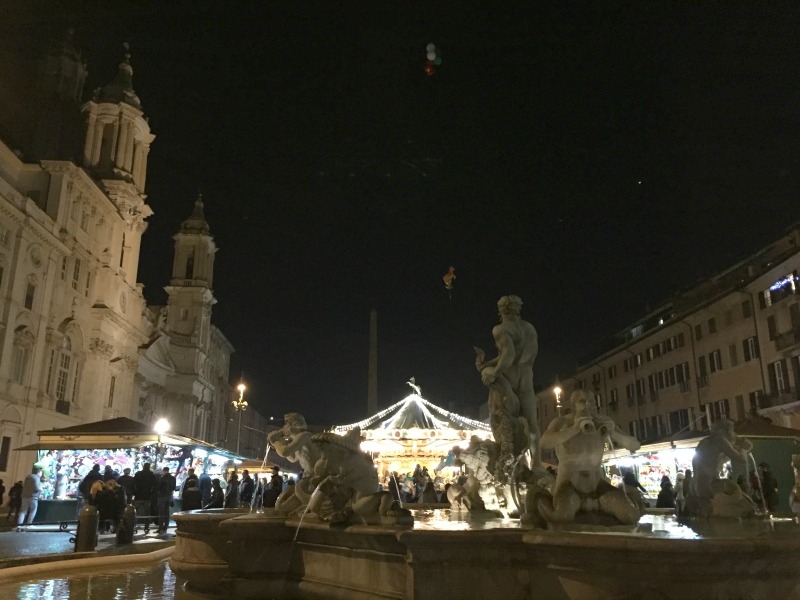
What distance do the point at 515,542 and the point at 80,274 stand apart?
37791 millimetres

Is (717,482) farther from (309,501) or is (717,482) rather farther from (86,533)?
(86,533)

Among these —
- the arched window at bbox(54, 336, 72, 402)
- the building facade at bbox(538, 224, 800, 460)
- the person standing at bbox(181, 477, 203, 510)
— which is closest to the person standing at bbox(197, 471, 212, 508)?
the person standing at bbox(181, 477, 203, 510)

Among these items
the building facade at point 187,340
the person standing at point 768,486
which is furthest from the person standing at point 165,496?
the building facade at point 187,340

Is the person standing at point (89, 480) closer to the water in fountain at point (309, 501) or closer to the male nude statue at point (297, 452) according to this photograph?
the male nude statue at point (297, 452)

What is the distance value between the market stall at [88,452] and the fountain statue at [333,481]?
1339 centimetres

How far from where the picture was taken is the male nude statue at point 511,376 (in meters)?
9.04

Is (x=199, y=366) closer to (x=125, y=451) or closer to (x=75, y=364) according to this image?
(x=75, y=364)

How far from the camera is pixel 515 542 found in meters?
4.72

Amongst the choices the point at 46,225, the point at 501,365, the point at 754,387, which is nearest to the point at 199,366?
the point at 46,225

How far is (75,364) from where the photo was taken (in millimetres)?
36344

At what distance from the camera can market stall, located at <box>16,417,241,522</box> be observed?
1922 cm

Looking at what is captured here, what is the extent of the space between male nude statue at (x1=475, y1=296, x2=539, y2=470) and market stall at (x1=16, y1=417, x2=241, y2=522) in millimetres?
13366

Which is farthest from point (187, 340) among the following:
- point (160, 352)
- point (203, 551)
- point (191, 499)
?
point (203, 551)

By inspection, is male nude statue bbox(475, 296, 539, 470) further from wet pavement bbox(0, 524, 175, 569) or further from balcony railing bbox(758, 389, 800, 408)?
balcony railing bbox(758, 389, 800, 408)
